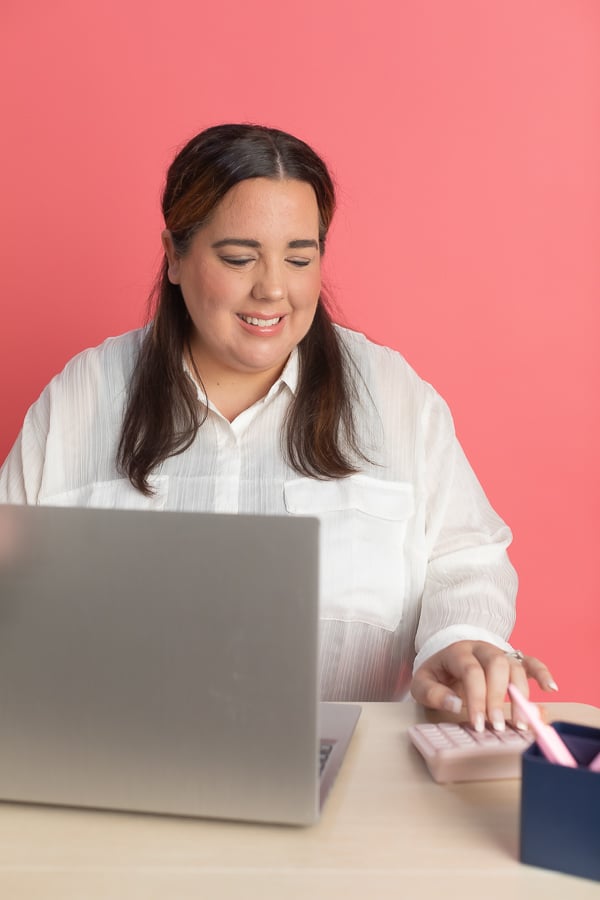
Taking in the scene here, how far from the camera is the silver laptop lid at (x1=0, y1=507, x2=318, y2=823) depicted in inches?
32.3

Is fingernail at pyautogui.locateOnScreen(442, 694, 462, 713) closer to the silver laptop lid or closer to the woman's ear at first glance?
the silver laptop lid

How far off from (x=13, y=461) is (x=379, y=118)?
135cm

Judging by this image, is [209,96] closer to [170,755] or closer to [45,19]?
[45,19]

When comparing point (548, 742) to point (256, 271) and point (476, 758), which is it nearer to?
point (476, 758)

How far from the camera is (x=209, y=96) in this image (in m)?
2.57

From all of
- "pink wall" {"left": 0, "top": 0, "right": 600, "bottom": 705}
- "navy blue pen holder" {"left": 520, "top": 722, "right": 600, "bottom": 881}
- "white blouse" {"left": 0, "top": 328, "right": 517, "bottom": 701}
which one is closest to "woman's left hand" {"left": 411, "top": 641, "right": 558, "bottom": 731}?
"navy blue pen holder" {"left": 520, "top": 722, "right": 600, "bottom": 881}

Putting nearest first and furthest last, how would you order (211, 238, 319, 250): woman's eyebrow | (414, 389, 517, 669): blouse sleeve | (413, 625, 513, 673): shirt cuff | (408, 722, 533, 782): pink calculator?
(408, 722, 533, 782): pink calculator
(413, 625, 513, 673): shirt cuff
(414, 389, 517, 669): blouse sleeve
(211, 238, 319, 250): woman's eyebrow

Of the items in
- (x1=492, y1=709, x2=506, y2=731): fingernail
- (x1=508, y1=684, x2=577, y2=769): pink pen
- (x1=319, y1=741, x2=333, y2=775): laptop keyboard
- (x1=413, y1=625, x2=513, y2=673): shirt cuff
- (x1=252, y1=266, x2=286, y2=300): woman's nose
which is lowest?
(x1=319, y1=741, x2=333, y2=775): laptop keyboard

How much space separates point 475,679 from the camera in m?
1.10

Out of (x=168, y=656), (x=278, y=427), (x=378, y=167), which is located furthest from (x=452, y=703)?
(x=378, y=167)

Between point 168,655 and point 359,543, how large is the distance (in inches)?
34.0

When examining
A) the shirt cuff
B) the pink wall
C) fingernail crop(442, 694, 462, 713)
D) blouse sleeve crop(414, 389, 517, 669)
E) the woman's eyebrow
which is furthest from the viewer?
the pink wall

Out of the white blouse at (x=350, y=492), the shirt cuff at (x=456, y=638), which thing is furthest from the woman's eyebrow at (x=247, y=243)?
the shirt cuff at (x=456, y=638)

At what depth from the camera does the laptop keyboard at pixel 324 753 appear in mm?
1008
